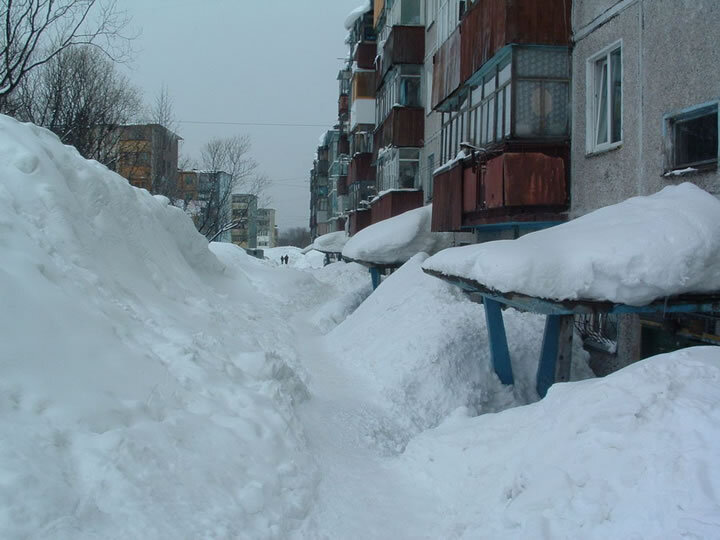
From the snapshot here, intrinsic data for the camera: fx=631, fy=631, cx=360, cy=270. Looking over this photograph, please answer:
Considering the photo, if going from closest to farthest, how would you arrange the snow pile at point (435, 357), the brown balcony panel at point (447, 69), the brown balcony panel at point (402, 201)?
1. the snow pile at point (435, 357)
2. the brown balcony panel at point (447, 69)
3. the brown balcony panel at point (402, 201)

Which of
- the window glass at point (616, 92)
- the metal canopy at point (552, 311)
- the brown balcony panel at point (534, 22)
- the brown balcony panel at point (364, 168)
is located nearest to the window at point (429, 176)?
the brown balcony panel at point (534, 22)

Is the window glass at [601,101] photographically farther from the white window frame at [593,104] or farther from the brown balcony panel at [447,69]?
the brown balcony panel at [447,69]

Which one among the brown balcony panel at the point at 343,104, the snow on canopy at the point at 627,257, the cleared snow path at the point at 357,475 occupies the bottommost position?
the cleared snow path at the point at 357,475

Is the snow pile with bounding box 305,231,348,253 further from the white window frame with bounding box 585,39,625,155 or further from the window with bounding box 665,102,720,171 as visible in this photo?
the window with bounding box 665,102,720,171

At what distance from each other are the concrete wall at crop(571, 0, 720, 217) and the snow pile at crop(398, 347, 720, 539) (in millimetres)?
3573

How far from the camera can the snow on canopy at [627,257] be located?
5094 millimetres

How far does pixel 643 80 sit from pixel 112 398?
22.9ft

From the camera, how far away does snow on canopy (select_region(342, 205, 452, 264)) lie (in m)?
14.9

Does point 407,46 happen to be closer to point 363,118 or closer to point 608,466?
point 363,118

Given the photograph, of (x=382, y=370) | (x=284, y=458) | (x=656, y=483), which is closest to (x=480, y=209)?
(x=382, y=370)

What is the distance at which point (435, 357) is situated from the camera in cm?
814

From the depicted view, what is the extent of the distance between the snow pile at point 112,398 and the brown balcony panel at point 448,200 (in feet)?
16.7

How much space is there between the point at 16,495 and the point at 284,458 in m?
2.25

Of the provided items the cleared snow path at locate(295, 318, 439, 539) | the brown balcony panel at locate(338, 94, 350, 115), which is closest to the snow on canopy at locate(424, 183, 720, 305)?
the cleared snow path at locate(295, 318, 439, 539)
